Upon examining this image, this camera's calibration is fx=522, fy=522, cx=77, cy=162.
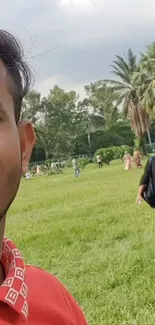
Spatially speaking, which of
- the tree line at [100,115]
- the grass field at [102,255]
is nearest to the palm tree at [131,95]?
the tree line at [100,115]

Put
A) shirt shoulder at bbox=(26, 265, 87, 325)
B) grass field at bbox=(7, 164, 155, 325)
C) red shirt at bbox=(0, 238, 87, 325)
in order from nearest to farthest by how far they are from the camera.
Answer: red shirt at bbox=(0, 238, 87, 325) < shirt shoulder at bbox=(26, 265, 87, 325) < grass field at bbox=(7, 164, 155, 325)

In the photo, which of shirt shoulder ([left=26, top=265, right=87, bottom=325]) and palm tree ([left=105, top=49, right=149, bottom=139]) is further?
palm tree ([left=105, top=49, right=149, bottom=139])

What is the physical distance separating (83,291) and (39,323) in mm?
3064

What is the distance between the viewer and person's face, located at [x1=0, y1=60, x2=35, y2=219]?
0.93 m

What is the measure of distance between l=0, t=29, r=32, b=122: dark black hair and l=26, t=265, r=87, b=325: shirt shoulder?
37 centimetres

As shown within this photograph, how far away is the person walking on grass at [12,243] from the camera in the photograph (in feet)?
3.05

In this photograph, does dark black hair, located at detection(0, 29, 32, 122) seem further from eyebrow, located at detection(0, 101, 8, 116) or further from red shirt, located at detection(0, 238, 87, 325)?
red shirt, located at detection(0, 238, 87, 325)

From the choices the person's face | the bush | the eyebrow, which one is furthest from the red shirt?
the bush

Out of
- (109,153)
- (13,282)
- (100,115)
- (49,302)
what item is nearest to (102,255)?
(49,302)

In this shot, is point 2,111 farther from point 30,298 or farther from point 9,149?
point 30,298

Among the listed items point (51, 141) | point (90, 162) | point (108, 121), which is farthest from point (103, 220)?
point (108, 121)

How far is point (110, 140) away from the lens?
188 ft

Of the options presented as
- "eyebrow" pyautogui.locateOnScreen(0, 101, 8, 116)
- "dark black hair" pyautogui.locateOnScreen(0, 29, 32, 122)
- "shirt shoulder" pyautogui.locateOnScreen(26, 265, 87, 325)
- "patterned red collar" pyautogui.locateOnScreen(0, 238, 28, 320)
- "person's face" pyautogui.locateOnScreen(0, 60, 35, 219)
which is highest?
"dark black hair" pyautogui.locateOnScreen(0, 29, 32, 122)

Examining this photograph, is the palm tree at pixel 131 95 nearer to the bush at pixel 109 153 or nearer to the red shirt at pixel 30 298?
the bush at pixel 109 153
